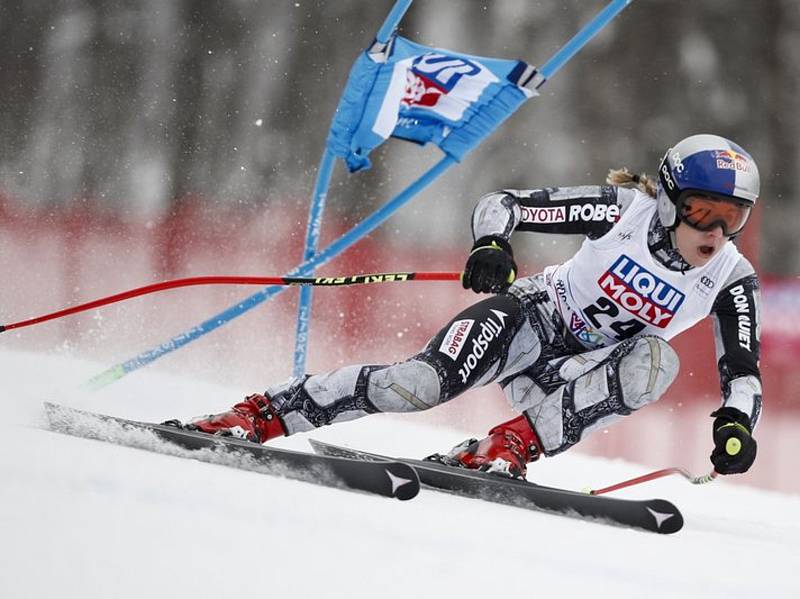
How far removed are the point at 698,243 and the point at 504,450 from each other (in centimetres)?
77

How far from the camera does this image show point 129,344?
6160mm

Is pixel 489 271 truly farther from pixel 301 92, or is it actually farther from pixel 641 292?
pixel 301 92

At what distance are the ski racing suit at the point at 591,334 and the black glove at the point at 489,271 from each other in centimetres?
14

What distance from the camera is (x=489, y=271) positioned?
2660 millimetres

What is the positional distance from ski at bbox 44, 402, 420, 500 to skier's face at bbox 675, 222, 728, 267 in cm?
101

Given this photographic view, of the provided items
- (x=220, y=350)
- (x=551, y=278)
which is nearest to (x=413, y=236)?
(x=220, y=350)

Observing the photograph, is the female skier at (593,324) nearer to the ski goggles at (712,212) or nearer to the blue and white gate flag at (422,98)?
the ski goggles at (712,212)

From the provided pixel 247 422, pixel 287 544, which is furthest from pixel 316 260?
pixel 287 544

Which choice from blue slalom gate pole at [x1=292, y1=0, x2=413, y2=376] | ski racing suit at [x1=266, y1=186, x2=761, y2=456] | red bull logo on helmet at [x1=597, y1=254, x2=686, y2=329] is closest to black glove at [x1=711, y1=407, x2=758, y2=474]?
ski racing suit at [x1=266, y1=186, x2=761, y2=456]

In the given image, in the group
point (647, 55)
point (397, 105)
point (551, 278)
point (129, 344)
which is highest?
point (647, 55)

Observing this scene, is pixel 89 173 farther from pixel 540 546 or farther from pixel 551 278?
pixel 540 546

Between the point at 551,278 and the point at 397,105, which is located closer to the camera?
the point at 551,278

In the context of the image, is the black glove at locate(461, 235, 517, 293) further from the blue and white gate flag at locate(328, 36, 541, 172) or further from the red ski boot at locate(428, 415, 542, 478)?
the blue and white gate flag at locate(328, 36, 541, 172)

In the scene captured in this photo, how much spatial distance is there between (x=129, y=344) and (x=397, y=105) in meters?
2.68
